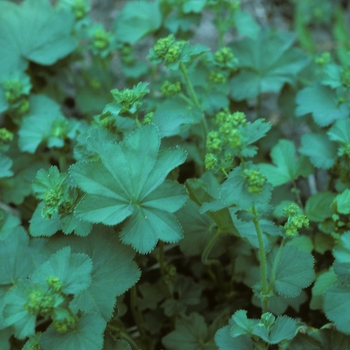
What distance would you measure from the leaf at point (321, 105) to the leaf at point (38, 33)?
1.36 m

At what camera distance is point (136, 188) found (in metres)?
1.66

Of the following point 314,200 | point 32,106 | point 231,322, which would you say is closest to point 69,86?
point 32,106

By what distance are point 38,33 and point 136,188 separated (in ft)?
5.13

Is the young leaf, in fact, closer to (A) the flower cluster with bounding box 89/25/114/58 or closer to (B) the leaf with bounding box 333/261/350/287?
(B) the leaf with bounding box 333/261/350/287

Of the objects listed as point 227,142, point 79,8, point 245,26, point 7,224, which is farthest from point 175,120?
point 79,8

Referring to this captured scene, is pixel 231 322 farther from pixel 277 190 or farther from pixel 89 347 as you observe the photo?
pixel 277 190

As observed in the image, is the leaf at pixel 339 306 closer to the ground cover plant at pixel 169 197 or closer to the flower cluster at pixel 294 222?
the ground cover plant at pixel 169 197

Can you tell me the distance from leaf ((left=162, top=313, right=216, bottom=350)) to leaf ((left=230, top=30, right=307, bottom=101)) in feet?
4.18

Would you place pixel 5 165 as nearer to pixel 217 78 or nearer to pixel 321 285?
pixel 217 78

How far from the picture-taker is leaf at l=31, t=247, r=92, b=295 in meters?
1.46

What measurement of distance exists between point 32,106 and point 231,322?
1632mm

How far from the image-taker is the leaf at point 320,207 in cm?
203

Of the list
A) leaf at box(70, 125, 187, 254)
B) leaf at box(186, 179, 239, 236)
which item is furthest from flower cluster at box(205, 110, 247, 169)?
leaf at box(186, 179, 239, 236)

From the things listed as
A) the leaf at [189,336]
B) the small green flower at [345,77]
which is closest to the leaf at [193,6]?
the small green flower at [345,77]
